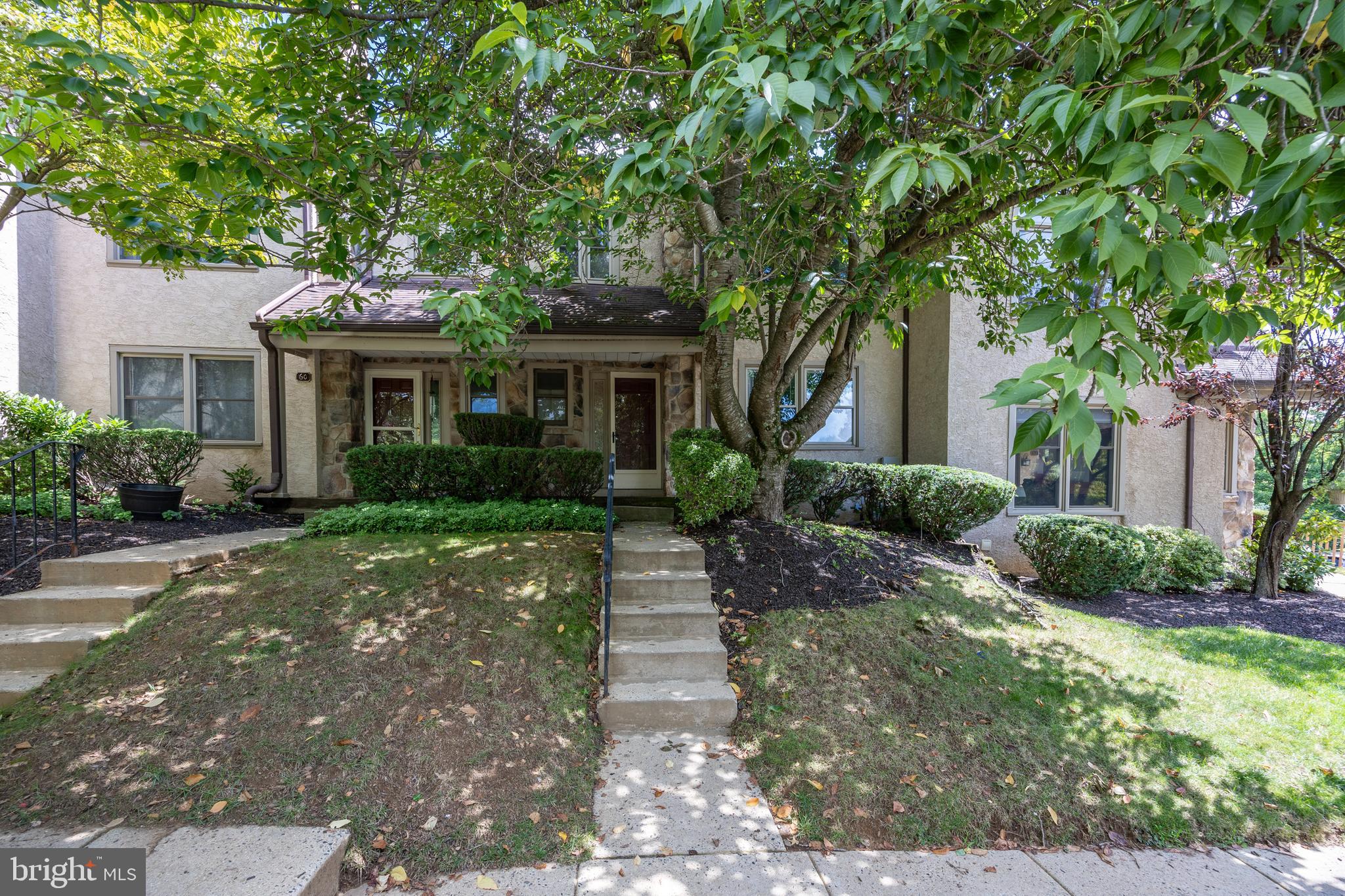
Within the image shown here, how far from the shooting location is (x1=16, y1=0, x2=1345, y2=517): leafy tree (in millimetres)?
1592

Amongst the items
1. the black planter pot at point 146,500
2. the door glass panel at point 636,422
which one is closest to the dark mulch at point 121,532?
the black planter pot at point 146,500

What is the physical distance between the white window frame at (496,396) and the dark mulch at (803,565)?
5.05 metres

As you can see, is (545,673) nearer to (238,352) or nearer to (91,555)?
(91,555)

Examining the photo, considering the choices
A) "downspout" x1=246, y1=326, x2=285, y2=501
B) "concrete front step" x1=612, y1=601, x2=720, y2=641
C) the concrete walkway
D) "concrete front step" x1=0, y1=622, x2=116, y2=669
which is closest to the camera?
the concrete walkway

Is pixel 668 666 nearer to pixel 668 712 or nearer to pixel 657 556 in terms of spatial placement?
pixel 668 712

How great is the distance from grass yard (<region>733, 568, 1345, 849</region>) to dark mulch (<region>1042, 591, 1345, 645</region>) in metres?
1.34

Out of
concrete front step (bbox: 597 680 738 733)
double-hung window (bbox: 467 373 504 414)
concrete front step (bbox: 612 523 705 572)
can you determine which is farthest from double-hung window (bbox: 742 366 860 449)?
concrete front step (bbox: 597 680 738 733)

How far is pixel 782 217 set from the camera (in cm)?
480

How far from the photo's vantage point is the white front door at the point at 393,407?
30.0 feet

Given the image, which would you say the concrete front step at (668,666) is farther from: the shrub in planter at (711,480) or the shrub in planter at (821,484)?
the shrub in planter at (821,484)

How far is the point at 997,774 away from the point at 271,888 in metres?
3.48

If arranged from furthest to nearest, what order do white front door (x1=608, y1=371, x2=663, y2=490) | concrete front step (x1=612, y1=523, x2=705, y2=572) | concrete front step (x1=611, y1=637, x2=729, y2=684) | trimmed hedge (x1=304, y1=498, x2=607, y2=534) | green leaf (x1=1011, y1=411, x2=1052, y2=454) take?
white front door (x1=608, y1=371, x2=663, y2=490) < trimmed hedge (x1=304, y1=498, x2=607, y2=534) < concrete front step (x1=612, y1=523, x2=705, y2=572) < concrete front step (x1=611, y1=637, x2=729, y2=684) < green leaf (x1=1011, y1=411, x2=1052, y2=454)

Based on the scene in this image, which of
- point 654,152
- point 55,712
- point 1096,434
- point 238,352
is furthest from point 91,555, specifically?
point 1096,434

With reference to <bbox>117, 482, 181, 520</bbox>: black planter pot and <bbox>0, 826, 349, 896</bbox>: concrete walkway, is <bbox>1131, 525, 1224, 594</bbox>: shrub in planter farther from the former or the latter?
<bbox>117, 482, 181, 520</bbox>: black planter pot
